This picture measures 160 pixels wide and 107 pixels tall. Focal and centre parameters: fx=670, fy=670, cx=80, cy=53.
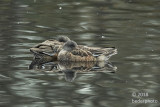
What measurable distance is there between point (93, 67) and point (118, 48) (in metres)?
1.64

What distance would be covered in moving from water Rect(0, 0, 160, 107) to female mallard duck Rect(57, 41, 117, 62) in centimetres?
20

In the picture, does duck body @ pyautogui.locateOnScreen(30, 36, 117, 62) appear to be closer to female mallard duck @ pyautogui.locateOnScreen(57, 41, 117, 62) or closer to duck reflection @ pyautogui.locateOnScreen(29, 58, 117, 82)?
female mallard duck @ pyautogui.locateOnScreen(57, 41, 117, 62)

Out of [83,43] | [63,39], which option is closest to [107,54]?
[63,39]

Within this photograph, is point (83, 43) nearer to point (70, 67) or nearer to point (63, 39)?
point (63, 39)

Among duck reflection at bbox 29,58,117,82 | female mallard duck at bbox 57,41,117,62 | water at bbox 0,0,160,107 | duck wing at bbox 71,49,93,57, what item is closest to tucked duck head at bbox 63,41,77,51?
female mallard duck at bbox 57,41,117,62

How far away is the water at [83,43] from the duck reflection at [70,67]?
0.18m

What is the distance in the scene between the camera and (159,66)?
13914mm

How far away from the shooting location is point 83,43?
53.5ft

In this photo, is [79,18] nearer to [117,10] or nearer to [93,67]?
[117,10]

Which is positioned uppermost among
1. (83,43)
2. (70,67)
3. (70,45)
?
(70,45)

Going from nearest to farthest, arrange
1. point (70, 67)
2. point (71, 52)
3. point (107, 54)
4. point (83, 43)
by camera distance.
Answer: point (70, 67)
point (107, 54)
point (71, 52)
point (83, 43)

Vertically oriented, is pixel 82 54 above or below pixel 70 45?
below

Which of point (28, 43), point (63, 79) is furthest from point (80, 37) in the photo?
point (63, 79)

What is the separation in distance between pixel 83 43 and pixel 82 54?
1.49 m
